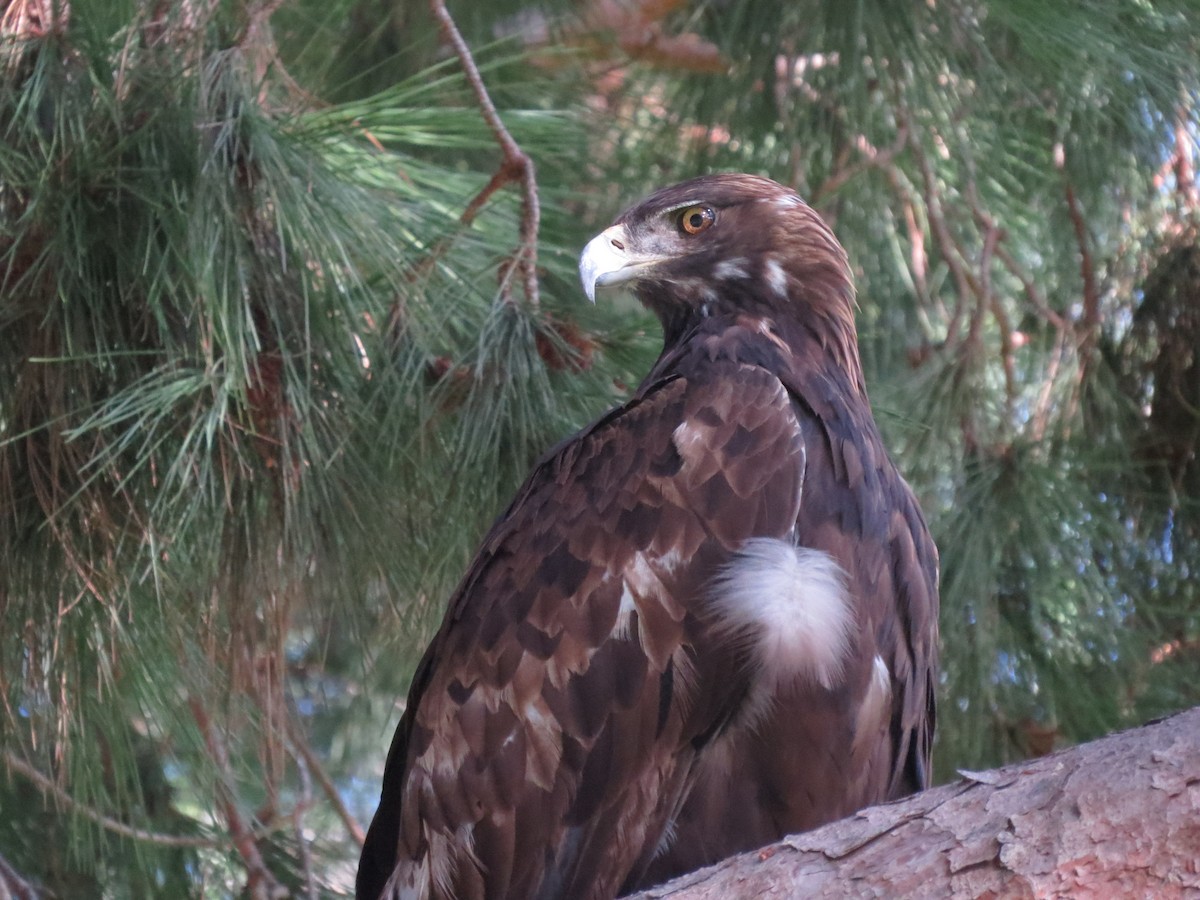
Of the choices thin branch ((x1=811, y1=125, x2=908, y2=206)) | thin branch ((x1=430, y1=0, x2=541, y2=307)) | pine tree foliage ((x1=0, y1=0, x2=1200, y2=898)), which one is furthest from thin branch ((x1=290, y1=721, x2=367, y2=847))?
thin branch ((x1=811, y1=125, x2=908, y2=206))

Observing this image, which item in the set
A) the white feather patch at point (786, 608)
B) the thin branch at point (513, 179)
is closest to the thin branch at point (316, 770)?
the white feather patch at point (786, 608)

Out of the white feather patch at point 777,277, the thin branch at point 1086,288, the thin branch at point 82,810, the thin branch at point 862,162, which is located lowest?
the thin branch at point 82,810

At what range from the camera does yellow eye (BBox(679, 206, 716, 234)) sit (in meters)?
3.24

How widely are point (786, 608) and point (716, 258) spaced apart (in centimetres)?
95

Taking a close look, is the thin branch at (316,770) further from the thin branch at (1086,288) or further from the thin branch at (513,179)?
the thin branch at (1086,288)

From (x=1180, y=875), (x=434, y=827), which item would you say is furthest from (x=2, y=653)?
(x=1180, y=875)

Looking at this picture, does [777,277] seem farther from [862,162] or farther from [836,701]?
[862,162]

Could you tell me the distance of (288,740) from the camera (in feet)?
11.4

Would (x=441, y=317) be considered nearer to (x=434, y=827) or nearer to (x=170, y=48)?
(x=170, y=48)

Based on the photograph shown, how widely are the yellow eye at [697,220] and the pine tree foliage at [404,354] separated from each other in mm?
258

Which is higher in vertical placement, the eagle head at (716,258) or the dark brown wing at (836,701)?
the eagle head at (716,258)

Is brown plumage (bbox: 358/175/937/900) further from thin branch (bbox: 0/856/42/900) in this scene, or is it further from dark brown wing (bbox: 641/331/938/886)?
thin branch (bbox: 0/856/42/900)

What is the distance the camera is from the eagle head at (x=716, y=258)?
3.22 meters

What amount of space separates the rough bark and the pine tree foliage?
1293 millimetres
